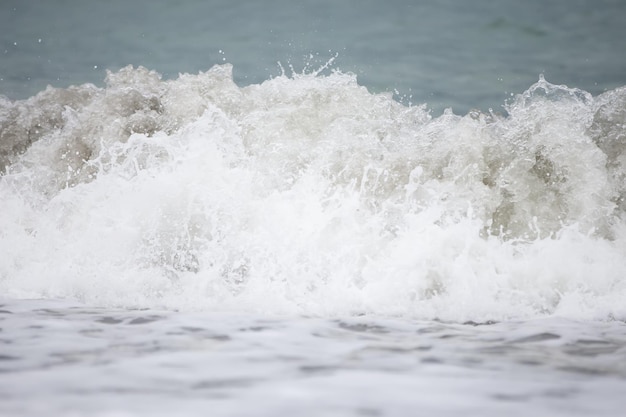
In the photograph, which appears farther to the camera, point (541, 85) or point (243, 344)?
point (541, 85)

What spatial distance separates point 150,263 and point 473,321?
140cm

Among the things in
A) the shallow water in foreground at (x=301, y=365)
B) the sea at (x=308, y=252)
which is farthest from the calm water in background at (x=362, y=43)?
the shallow water in foreground at (x=301, y=365)

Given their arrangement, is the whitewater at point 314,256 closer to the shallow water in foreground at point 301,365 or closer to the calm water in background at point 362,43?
the shallow water in foreground at point 301,365

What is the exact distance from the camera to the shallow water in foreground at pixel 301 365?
143 cm

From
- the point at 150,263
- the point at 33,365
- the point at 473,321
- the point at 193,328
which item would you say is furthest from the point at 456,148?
the point at 33,365

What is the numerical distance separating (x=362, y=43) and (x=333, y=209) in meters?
5.44

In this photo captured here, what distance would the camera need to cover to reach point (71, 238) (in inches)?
128

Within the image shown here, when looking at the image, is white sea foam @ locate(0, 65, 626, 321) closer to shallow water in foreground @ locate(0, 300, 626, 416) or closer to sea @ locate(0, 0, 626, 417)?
sea @ locate(0, 0, 626, 417)

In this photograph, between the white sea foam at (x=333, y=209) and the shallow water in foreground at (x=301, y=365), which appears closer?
the shallow water in foreground at (x=301, y=365)

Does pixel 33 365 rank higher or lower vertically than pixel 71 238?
lower

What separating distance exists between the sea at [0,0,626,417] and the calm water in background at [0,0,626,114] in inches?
121

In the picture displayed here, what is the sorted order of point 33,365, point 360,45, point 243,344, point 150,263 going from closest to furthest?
point 33,365
point 243,344
point 150,263
point 360,45

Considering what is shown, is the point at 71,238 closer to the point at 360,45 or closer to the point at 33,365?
the point at 33,365

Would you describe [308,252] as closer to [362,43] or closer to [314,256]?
[314,256]
